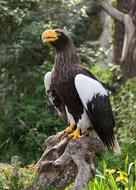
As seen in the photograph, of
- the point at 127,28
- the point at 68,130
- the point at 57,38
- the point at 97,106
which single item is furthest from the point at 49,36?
the point at 127,28

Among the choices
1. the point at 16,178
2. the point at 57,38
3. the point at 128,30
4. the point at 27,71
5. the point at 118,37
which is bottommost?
the point at 118,37

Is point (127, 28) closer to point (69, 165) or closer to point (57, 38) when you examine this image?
point (57, 38)

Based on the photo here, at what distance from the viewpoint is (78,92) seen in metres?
5.27

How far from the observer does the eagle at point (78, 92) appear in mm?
5297

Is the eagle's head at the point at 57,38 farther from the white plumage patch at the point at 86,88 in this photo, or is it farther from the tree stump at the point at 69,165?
the tree stump at the point at 69,165

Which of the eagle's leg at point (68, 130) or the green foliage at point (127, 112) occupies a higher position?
the eagle's leg at point (68, 130)

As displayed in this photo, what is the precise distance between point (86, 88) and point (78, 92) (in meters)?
0.08

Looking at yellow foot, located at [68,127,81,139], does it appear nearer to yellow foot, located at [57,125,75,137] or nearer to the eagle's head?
yellow foot, located at [57,125,75,137]

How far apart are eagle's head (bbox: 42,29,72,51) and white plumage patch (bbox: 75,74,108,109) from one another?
0.35 metres

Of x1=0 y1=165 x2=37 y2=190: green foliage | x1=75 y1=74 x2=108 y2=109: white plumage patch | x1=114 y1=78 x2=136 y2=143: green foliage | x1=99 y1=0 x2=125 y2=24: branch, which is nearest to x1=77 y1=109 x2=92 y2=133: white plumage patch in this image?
x1=75 y1=74 x2=108 y2=109: white plumage patch

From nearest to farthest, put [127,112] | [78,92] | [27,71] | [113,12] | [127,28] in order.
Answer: [78,92] → [127,112] → [113,12] → [127,28] → [27,71]

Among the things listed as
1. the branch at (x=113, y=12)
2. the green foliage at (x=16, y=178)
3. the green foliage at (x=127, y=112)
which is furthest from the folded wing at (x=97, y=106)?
the branch at (x=113, y=12)

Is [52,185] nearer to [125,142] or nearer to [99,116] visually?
[99,116]

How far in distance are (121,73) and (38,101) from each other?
1.25 meters
